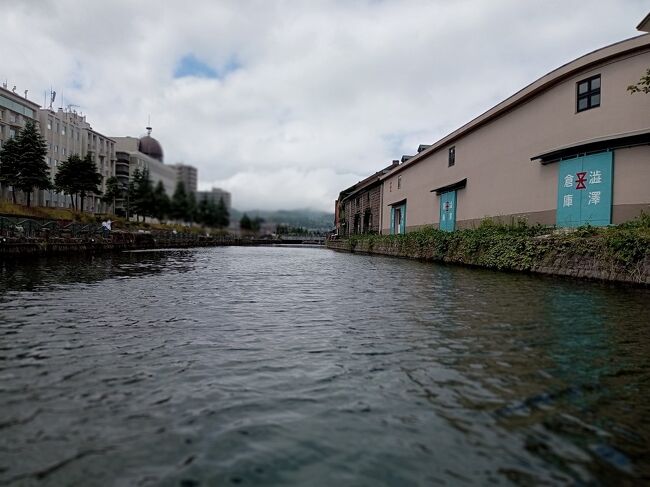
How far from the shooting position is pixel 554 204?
1980 cm

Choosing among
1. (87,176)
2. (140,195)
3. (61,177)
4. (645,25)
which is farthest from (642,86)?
(140,195)

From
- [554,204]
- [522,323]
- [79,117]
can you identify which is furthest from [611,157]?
[79,117]

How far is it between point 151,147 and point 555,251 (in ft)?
409

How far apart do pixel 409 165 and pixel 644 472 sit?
39.0 m

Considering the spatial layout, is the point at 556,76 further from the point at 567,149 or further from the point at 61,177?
the point at 61,177

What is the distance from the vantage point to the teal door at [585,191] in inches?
678

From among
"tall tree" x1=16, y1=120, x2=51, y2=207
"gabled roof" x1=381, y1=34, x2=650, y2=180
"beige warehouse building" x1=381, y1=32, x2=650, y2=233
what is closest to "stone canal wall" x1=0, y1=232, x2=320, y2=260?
"tall tree" x1=16, y1=120, x2=51, y2=207

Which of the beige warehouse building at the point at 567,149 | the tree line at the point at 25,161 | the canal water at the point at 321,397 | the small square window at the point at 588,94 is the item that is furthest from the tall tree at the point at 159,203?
the canal water at the point at 321,397

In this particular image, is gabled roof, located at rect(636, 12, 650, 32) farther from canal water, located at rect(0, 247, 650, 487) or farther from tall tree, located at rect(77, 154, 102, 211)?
tall tree, located at rect(77, 154, 102, 211)

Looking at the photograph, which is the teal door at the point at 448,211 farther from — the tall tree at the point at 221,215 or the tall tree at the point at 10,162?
the tall tree at the point at 221,215

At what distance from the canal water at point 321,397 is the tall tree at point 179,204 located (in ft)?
278

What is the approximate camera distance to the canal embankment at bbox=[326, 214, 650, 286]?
12727mm

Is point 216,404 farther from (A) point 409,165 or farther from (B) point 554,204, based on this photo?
(A) point 409,165

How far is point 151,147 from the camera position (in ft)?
408
